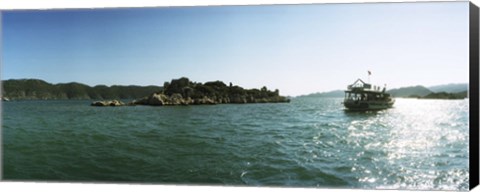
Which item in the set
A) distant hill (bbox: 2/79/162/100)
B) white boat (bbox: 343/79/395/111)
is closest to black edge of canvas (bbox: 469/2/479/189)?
white boat (bbox: 343/79/395/111)

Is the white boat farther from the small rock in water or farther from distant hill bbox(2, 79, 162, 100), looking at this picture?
the small rock in water

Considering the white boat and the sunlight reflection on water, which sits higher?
the white boat

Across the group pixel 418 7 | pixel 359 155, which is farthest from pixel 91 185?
pixel 418 7

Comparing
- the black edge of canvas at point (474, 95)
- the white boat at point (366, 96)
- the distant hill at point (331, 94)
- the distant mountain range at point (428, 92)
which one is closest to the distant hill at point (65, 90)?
the distant hill at point (331, 94)

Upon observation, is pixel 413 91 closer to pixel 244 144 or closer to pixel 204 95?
pixel 244 144

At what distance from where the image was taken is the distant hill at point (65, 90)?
6598 millimetres

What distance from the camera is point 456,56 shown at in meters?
5.63

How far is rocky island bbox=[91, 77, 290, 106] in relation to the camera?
6402 millimetres

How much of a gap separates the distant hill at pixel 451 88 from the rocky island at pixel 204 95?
1.64 m

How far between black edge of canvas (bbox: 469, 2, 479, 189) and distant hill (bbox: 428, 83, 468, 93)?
0.28 ft

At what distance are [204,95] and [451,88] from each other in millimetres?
2769

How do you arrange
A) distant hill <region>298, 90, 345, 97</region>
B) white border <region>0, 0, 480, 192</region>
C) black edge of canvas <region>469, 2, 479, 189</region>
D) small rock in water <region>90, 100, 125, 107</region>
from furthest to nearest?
small rock in water <region>90, 100, 125, 107</region> < distant hill <region>298, 90, 345, 97</region> < white border <region>0, 0, 480, 192</region> < black edge of canvas <region>469, 2, 479, 189</region>

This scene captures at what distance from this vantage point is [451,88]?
5637 millimetres

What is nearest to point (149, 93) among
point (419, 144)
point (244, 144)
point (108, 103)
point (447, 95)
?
point (108, 103)
